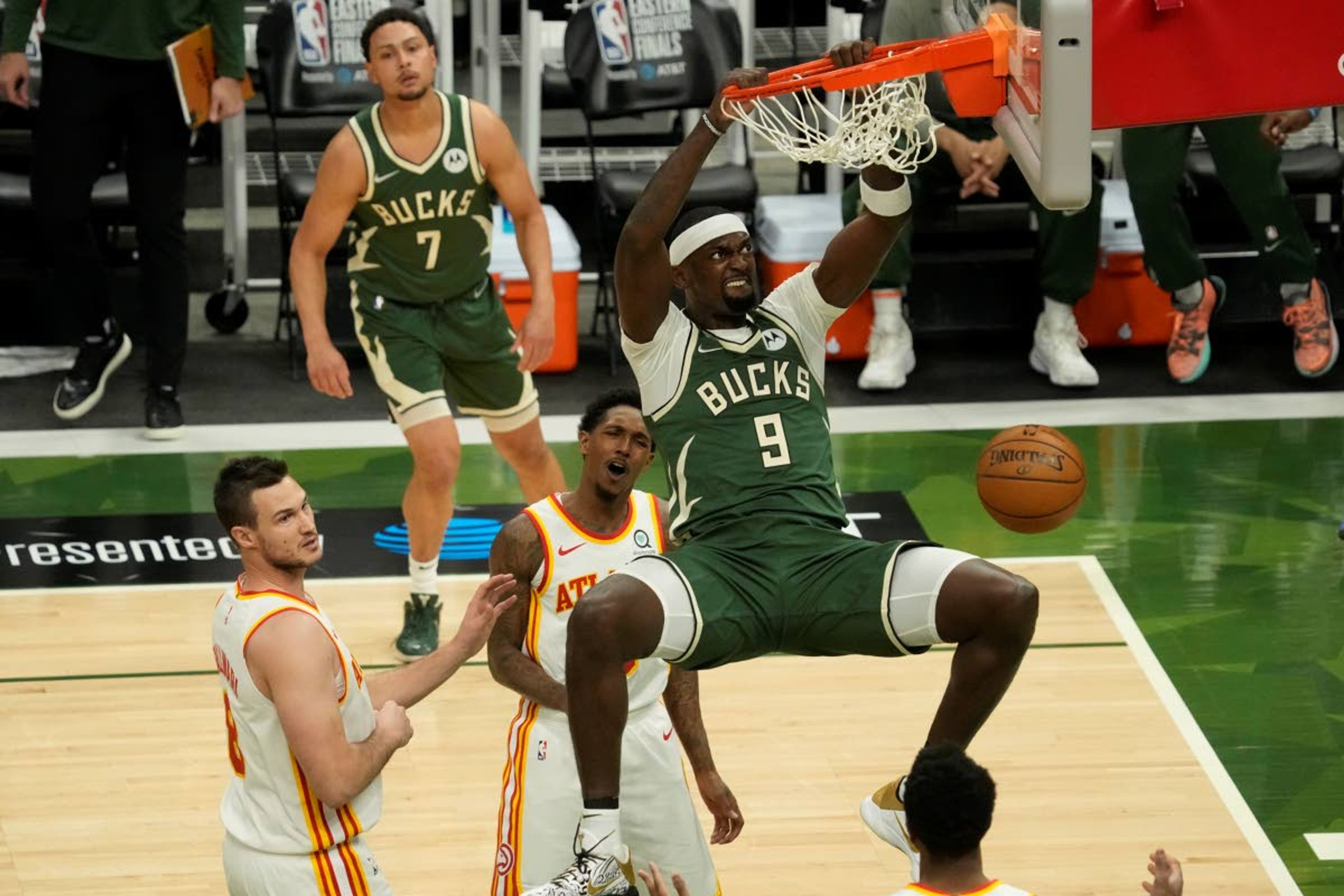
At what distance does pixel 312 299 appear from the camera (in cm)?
685

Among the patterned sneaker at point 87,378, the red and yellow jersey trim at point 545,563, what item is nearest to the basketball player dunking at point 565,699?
the red and yellow jersey trim at point 545,563

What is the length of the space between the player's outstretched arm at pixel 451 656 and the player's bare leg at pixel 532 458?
2.61 meters

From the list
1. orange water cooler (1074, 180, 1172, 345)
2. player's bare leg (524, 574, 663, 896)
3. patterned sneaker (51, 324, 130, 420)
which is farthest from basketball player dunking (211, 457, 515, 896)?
orange water cooler (1074, 180, 1172, 345)

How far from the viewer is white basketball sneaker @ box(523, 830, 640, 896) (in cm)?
439

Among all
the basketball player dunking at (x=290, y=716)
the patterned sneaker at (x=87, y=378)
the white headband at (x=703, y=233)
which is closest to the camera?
the basketball player dunking at (x=290, y=716)

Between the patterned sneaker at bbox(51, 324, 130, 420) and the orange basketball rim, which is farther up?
the orange basketball rim

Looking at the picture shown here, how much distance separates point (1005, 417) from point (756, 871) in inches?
170

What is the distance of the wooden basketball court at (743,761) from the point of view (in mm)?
5727

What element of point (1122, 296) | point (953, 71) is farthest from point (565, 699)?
point (1122, 296)

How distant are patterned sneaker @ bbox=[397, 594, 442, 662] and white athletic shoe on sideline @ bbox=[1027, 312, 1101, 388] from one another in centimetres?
402

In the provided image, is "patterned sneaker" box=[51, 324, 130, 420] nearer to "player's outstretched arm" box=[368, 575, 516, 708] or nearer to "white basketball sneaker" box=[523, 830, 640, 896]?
"player's outstretched arm" box=[368, 575, 516, 708]

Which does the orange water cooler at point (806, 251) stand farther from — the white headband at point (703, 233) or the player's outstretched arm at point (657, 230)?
the player's outstretched arm at point (657, 230)

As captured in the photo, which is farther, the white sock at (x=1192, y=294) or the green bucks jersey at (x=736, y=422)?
the white sock at (x=1192, y=294)

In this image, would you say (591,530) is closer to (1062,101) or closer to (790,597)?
(790,597)
